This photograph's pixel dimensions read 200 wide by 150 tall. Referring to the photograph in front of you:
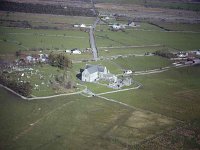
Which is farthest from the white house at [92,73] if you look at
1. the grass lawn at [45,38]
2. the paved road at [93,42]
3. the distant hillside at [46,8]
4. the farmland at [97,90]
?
the distant hillside at [46,8]

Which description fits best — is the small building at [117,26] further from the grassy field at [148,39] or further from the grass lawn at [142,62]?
the grass lawn at [142,62]

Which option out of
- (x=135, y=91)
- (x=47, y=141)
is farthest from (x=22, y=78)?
(x=47, y=141)

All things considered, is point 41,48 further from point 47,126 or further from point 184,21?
point 184,21

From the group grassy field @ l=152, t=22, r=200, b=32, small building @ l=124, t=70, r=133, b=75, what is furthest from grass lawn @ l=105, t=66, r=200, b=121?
grassy field @ l=152, t=22, r=200, b=32

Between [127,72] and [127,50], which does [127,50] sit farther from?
[127,72]

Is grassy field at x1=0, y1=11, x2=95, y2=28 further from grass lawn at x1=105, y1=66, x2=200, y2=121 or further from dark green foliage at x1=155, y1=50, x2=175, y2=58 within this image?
grass lawn at x1=105, y1=66, x2=200, y2=121

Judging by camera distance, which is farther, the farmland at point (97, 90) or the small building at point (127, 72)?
the small building at point (127, 72)
